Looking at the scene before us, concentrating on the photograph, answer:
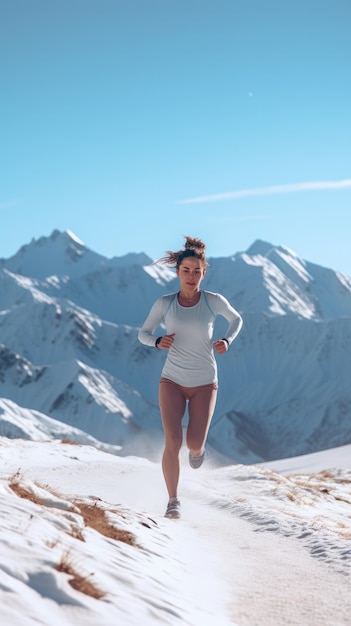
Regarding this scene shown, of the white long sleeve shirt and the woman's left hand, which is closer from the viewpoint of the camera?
the woman's left hand

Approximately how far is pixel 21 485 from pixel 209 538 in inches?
85.8

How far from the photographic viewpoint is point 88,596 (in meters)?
4.19

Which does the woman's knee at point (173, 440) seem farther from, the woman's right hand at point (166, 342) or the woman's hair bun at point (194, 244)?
the woman's hair bun at point (194, 244)

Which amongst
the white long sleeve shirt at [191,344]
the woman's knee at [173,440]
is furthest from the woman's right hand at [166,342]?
the woman's knee at [173,440]

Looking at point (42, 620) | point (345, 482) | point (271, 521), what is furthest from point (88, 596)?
point (345, 482)

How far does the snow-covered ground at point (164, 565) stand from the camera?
4.08 m

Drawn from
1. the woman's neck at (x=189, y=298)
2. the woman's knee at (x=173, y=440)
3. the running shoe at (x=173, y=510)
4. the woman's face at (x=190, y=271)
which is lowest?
the running shoe at (x=173, y=510)

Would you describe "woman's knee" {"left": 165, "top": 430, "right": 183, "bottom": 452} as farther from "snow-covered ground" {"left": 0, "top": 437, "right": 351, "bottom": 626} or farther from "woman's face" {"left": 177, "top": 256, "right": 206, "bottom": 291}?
"woman's face" {"left": 177, "top": 256, "right": 206, "bottom": 291}

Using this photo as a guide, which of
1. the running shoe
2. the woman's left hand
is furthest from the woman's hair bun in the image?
the running shoe

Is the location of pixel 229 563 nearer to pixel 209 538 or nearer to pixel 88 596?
pixel 209 538

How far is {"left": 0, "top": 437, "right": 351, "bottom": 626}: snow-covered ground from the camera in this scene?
4.08 metres

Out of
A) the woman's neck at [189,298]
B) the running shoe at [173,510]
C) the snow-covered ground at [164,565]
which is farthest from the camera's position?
the woman's neck at [189,298]

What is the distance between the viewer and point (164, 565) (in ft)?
19.3

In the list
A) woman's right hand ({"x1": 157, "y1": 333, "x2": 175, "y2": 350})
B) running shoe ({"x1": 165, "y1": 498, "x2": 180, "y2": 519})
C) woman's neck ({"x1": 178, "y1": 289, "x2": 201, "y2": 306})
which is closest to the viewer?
woman's right hand ({"x1": 157, "y1": 333, "x2": 175, "y2": 350})
